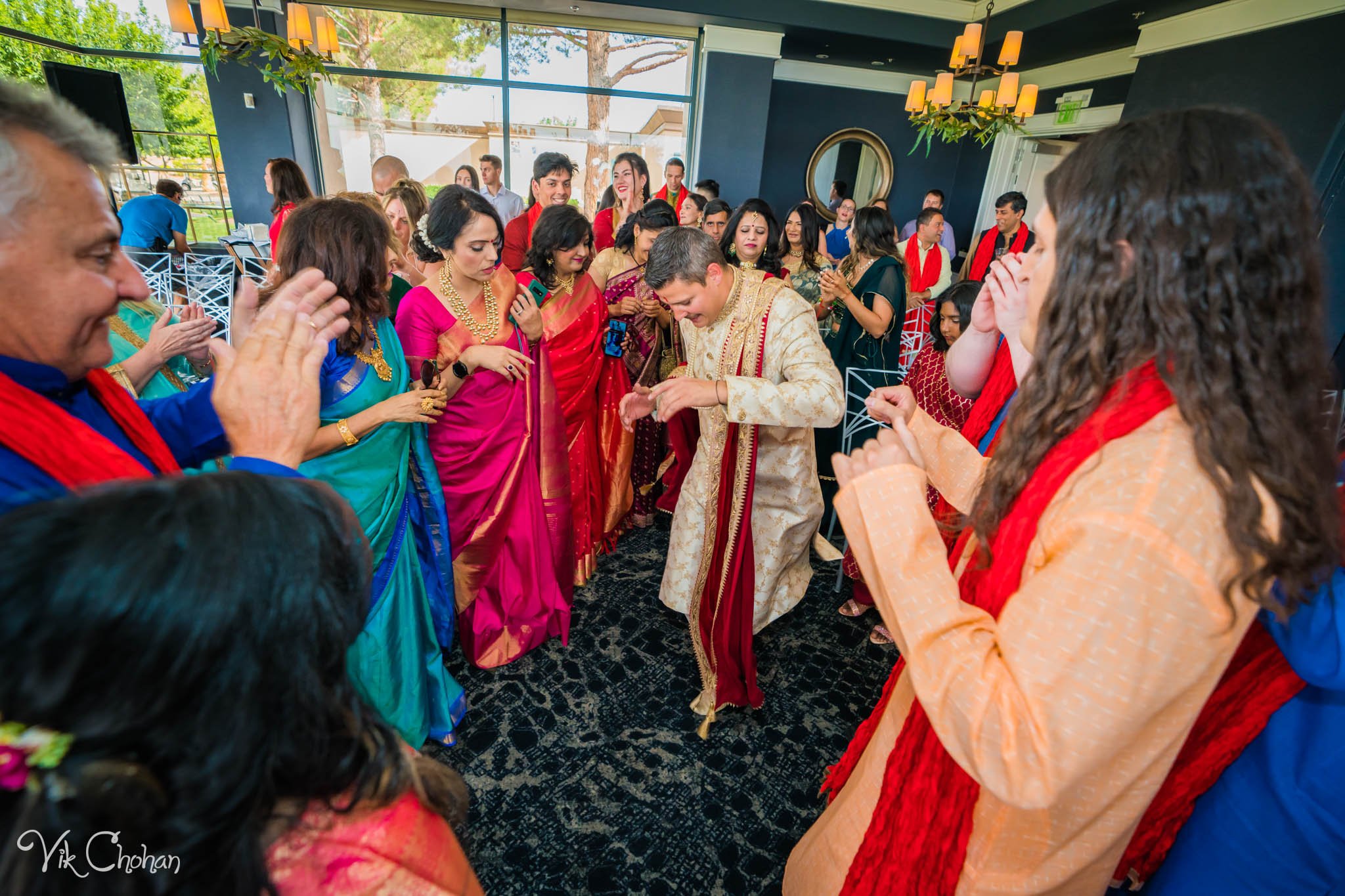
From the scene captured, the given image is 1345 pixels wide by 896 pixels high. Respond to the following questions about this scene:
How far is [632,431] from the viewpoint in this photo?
289 centimetres

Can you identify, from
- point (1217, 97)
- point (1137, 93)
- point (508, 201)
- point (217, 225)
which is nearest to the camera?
point (1217, 97)

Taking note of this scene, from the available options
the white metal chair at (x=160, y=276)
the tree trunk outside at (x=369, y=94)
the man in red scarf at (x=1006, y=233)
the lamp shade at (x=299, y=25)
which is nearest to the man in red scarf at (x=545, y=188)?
the white metal chair at (x=160, y=276)

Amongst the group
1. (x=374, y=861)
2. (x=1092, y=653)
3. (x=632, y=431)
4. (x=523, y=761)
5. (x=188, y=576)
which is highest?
(x=188, y=576)

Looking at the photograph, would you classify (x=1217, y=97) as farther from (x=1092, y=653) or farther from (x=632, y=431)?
(x=1092, y=653)

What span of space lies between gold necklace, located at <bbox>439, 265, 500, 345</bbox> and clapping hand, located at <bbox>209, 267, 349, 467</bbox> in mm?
1105

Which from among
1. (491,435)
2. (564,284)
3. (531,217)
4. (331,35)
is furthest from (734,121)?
(491,435)

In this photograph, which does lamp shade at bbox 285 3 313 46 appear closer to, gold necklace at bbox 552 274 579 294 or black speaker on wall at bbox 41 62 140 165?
black speaker on wall at bbox 41 62 140 165

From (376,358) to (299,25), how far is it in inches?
168

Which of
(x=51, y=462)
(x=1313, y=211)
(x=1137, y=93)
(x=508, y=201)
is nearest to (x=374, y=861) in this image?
(x=51, y=462)

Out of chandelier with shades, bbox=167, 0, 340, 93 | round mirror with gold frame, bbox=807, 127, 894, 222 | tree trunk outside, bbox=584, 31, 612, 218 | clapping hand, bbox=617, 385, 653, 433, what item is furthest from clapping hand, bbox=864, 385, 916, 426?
round mirror with gold frame, bbox=807, 127, 894, 222

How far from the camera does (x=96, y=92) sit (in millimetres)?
5863

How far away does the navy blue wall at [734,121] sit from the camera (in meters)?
6.57

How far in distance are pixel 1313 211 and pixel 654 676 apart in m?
1.95

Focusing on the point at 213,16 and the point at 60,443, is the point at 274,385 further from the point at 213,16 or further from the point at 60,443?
the point at 213,16
